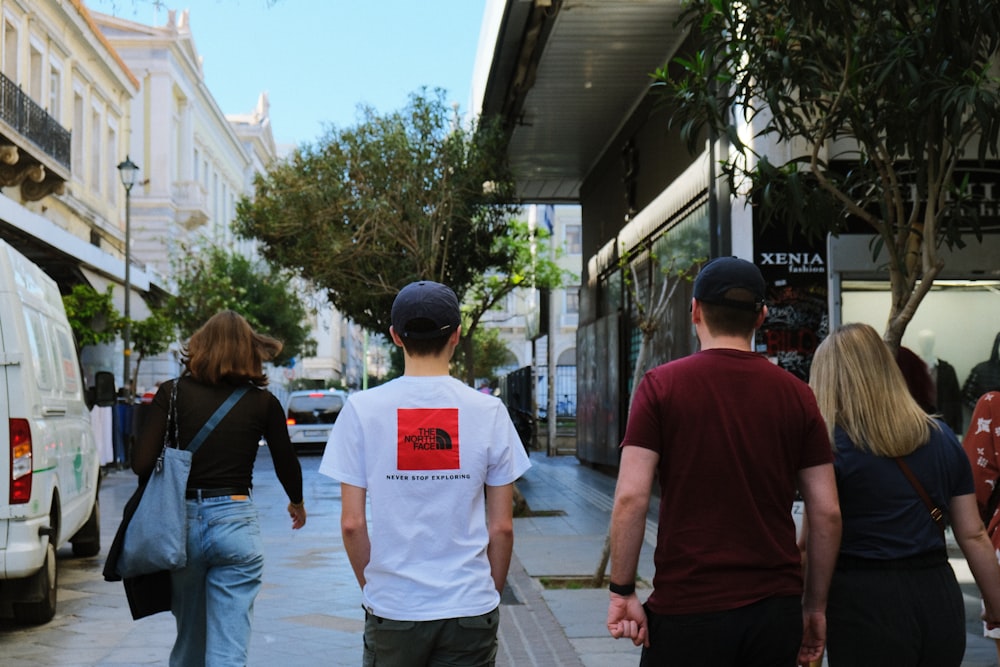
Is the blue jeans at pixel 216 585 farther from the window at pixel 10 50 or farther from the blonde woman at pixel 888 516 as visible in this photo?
the window at pixel 10 50

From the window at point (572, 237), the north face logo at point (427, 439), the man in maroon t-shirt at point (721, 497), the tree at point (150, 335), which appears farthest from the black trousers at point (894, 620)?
the window at point (572, 237)

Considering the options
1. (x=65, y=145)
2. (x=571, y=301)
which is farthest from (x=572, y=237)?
(x=65, y=145)

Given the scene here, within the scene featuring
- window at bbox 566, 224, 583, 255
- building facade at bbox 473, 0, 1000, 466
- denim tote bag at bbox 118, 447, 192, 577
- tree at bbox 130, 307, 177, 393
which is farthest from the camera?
window at bbox 566, 224, 583, 255

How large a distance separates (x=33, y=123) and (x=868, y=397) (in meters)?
25.1

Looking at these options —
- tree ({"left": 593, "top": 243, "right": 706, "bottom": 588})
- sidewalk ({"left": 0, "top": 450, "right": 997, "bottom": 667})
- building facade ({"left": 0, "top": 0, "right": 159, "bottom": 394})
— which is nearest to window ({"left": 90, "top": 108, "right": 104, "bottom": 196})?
building facade ({"left": 0, "top": 0, "right": 159, "bottom": 394})

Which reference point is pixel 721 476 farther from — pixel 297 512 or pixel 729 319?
pixel 297 512

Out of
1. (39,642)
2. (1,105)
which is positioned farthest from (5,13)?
(39,642)

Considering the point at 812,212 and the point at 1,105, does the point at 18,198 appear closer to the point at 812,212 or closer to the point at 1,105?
the point at 1,105

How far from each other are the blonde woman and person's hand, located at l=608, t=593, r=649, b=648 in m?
0.71

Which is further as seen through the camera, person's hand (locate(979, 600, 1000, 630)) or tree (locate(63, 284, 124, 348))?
tree (locate(63, 284, 124, 348))

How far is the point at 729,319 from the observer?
11.6 feet

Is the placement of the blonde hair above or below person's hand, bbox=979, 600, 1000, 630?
above

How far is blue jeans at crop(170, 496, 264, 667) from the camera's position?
510cm

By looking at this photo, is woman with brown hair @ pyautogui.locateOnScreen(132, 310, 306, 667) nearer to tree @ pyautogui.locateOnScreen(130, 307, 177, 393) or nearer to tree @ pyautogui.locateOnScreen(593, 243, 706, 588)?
tree @ pyautogui.locateOnScreen(593, 243, 706, 588)
